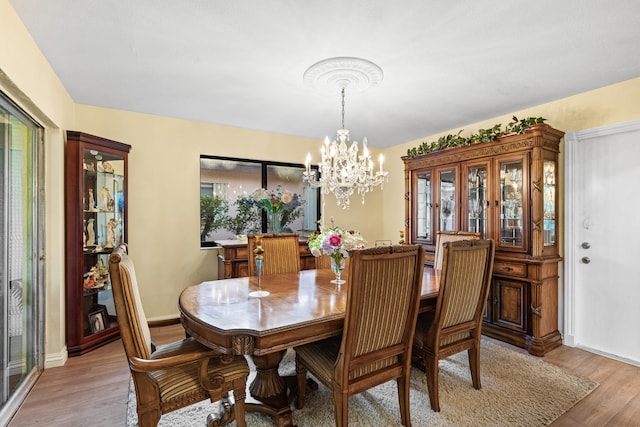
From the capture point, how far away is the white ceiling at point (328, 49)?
1741mm

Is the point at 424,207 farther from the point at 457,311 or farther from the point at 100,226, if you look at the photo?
the point at 100,226

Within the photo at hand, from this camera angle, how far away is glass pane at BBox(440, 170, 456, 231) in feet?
12.0

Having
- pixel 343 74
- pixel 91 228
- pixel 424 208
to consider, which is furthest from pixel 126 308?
pixel 424 208

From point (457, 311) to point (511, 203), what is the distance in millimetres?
1628

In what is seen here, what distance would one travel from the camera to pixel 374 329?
1.66 m

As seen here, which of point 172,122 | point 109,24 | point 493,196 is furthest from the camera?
point 172,122

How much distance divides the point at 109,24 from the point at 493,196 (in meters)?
3.49

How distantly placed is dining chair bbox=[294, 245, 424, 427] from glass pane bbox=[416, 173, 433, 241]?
2.35 metres

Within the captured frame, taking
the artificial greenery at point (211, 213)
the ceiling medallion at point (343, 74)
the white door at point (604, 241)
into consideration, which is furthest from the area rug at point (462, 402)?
the ceiling medallion at point (343, 74)

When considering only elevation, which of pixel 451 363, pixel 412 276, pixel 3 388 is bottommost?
pixel 451 363

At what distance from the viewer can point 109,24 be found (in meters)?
1.88

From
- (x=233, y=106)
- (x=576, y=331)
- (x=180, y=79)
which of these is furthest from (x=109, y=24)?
(x=576, y=331)

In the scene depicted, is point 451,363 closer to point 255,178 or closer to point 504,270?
point 504,270

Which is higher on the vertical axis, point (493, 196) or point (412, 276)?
point (493, 196)
